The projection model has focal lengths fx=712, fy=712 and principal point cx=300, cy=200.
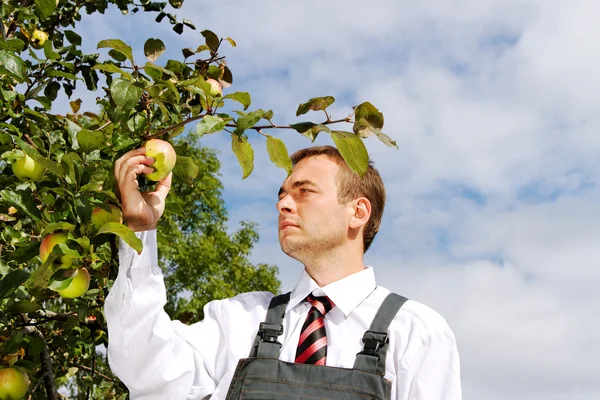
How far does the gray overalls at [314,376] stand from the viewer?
228cm

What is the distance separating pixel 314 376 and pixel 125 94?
41.9 inches

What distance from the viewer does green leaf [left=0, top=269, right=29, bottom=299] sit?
2.55 m

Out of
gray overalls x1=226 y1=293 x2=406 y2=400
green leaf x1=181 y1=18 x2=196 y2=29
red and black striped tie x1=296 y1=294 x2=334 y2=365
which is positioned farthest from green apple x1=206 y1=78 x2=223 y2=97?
green leaf x1=181 y1=18 x2=196 y2=29

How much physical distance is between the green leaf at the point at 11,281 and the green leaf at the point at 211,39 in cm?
120

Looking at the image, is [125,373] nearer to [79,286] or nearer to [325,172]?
[79,286]

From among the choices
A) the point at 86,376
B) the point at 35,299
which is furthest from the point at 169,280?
the point at 35,299

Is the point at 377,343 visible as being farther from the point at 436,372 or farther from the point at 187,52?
the point at 187,52

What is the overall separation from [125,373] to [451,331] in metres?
1.10

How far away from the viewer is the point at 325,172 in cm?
273

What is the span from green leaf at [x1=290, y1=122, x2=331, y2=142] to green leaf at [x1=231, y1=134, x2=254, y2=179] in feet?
0.56

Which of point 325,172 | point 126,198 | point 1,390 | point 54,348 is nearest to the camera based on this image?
point 126,198

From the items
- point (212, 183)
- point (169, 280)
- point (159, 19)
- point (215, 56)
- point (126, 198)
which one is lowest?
point (126, 198)

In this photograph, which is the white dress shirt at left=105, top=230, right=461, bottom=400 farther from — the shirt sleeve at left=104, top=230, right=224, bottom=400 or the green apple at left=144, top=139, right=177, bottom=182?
the green apple at left=144, top=139, right=177, bottom=182

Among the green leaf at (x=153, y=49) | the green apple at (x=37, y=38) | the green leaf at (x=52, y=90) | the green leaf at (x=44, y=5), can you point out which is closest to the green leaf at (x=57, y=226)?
the green leaf at (x=153, y=49)
